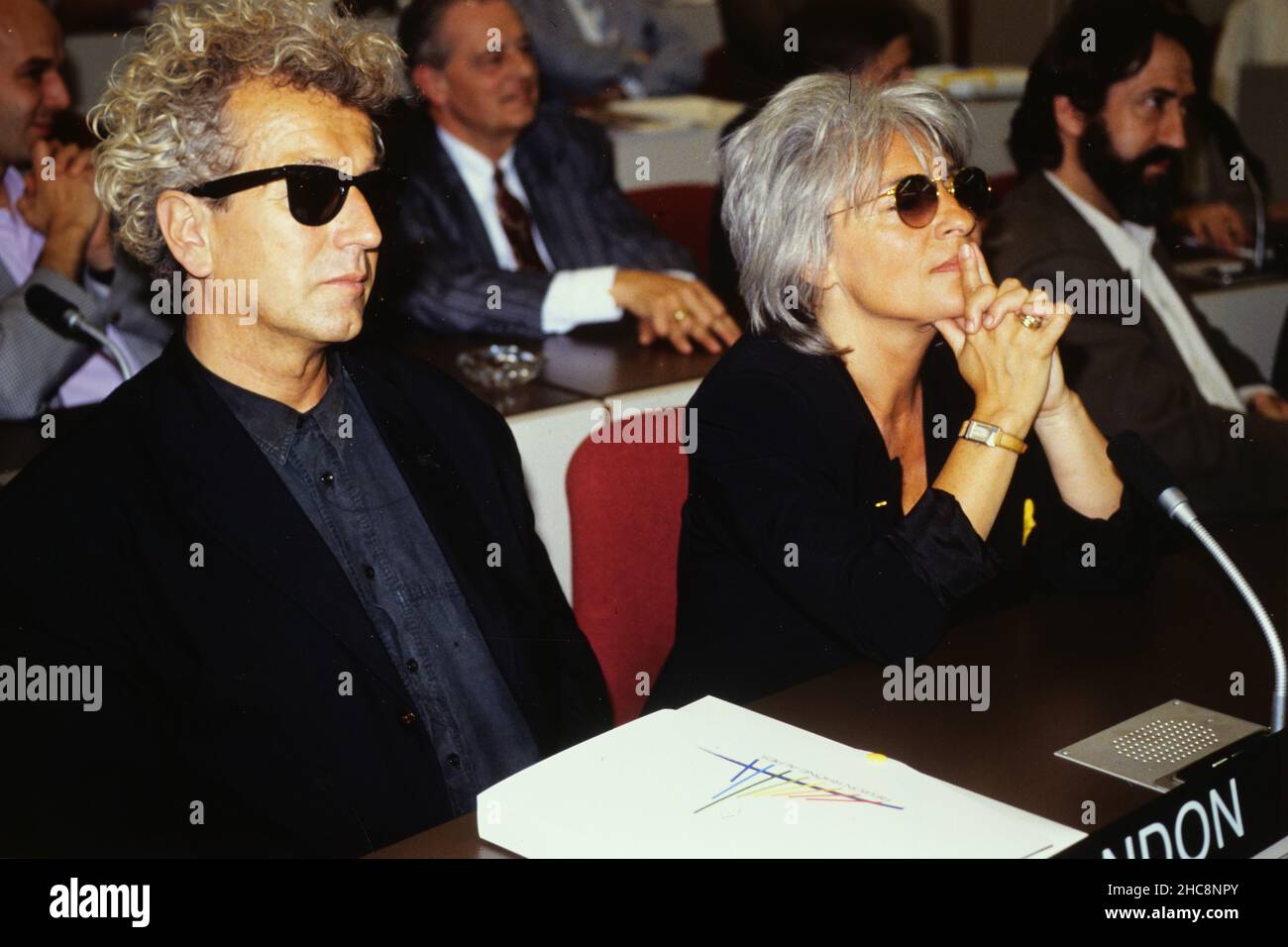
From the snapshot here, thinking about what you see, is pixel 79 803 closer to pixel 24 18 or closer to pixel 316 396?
pixel 316 396

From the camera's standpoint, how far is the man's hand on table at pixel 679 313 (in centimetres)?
307

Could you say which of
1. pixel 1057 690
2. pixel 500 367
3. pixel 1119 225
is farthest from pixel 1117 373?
pixel 1057 690

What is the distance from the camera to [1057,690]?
153 cm

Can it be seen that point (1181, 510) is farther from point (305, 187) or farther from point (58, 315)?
point (58, 315)

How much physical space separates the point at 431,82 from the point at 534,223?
0.44m

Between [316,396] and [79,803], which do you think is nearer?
[79,803]

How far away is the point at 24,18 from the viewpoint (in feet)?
10.5

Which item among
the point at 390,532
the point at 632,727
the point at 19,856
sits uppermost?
the point at 390,532

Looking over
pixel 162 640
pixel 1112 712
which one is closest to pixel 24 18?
pixel 162 640

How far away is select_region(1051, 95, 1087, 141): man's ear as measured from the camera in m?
2.77

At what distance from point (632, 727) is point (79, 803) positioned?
546mm
